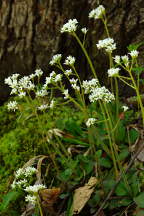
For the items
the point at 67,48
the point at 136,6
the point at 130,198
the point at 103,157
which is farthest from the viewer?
the point at 67,48

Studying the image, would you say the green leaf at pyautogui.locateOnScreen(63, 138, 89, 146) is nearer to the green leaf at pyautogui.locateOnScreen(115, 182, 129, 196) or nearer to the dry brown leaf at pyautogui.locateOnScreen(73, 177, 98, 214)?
the dry brown leaf at pyautogui.locateOnScreen(73, 177, 98, 214)

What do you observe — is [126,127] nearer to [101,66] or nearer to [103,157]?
[103,157]

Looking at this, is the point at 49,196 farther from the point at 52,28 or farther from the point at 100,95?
the point at 52,28

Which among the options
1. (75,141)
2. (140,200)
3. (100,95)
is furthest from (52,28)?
(140,200)

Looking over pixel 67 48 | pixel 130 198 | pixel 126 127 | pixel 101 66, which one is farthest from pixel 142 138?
pixel 67 48

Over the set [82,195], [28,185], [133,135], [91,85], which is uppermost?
[91,85]
